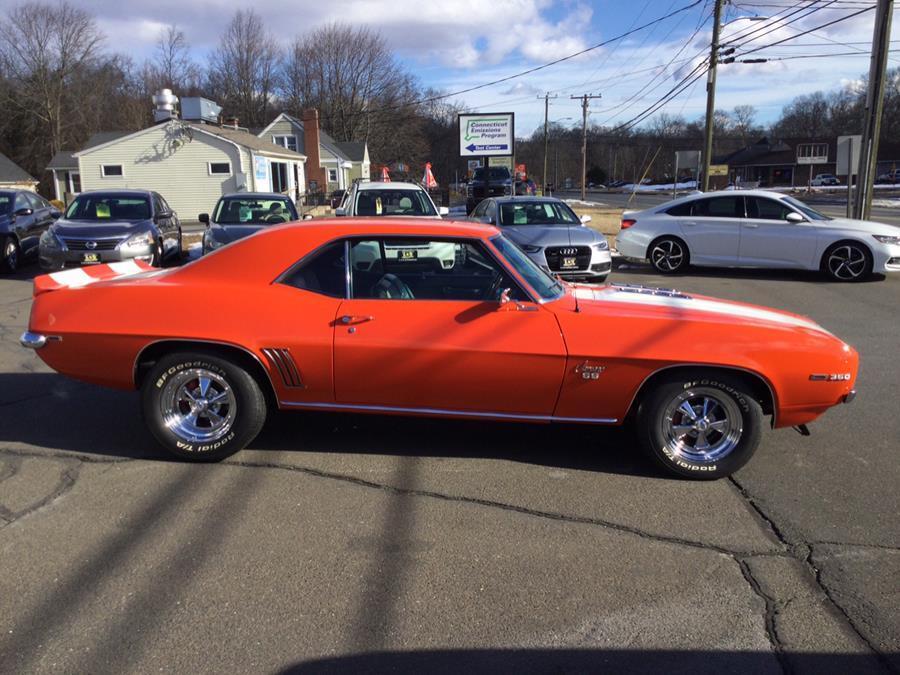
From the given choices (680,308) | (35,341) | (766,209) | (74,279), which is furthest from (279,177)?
(680,308)

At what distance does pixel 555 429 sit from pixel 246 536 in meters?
2.38

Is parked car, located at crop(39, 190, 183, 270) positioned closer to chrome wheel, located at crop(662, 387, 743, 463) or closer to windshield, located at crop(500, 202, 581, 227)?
windshield, located at crop(500, 202, 581, 227)

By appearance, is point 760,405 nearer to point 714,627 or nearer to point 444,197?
point 714,627

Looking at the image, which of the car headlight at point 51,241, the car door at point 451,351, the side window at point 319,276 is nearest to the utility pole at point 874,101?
the car door at point 451,351

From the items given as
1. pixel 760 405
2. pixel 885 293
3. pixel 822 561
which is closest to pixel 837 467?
pixel 760 405

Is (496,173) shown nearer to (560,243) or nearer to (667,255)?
(667,255)

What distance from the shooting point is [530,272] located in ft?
14.7

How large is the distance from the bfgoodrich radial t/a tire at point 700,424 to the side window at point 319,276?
1.97 m

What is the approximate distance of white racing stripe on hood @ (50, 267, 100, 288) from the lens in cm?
457

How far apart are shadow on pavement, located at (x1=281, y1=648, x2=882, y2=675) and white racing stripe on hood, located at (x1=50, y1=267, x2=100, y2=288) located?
10.4 ft

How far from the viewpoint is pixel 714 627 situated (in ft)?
9.17

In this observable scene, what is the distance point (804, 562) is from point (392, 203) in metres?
10.4

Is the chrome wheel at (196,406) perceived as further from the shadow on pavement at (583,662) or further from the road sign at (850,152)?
the road sign at (850,152)

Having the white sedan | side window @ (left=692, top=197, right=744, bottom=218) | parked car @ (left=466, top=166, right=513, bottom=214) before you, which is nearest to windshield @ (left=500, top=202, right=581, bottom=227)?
the white sedan
